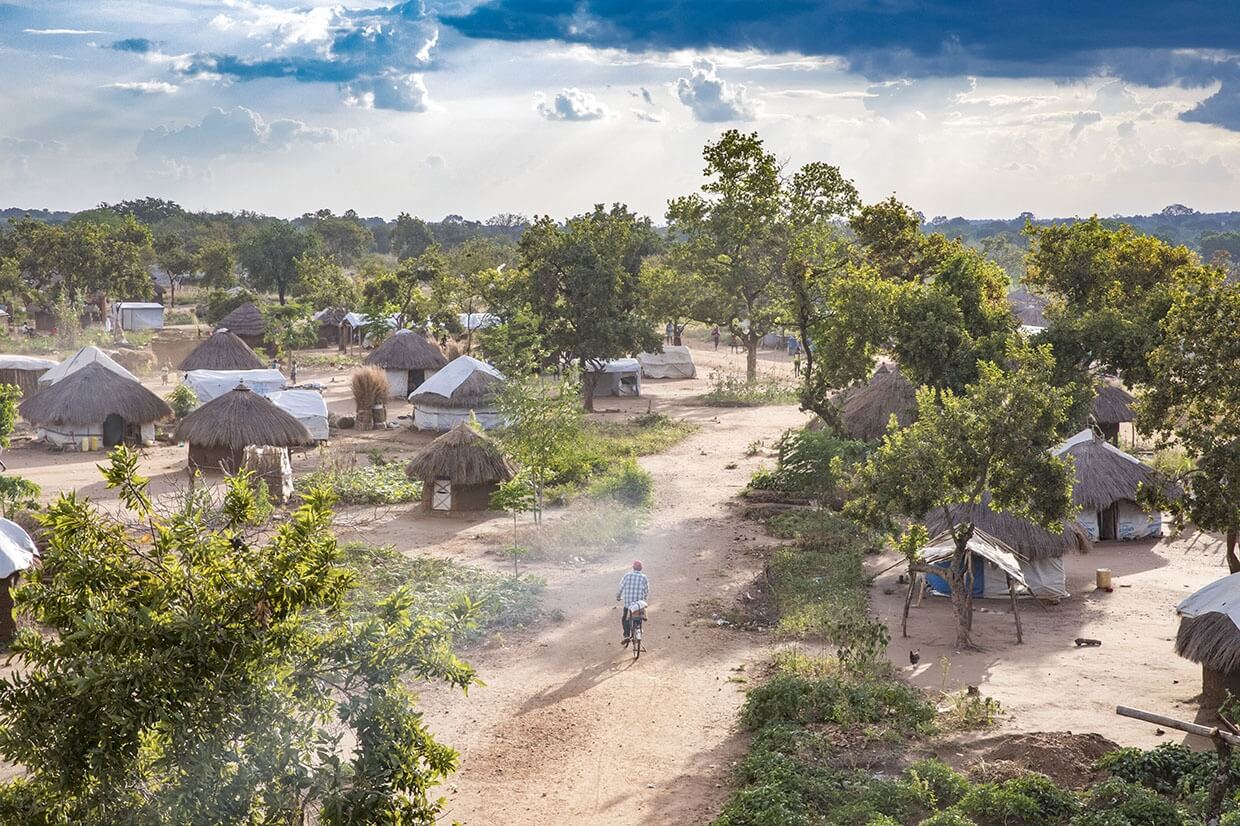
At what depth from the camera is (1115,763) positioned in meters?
12.1

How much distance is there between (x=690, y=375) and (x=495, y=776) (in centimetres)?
3998

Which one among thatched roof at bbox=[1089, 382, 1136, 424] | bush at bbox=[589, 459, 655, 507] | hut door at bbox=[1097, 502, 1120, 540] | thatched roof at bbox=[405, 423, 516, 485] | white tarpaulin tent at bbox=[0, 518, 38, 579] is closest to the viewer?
white tarpaulin tent at bbox=[0, 518, 38, 579]

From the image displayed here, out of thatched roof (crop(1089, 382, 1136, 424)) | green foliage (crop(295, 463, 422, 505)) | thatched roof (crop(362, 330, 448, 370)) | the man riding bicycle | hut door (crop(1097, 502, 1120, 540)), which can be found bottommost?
hut door (crop(1097, 502, 1120, 540))

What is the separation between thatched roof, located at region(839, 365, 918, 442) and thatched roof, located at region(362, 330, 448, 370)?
737 inches

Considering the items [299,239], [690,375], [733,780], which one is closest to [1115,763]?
[733,780]

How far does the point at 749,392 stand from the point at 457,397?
1415cm

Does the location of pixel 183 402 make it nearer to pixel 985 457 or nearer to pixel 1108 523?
pixel 1108 523

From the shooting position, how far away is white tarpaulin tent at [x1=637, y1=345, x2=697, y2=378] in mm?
51219

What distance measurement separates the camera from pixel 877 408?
28.8m

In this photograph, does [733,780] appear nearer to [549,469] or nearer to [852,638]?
[852,638]

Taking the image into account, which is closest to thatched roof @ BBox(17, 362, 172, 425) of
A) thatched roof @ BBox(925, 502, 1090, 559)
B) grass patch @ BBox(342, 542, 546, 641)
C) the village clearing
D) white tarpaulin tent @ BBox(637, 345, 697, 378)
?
the village clearing

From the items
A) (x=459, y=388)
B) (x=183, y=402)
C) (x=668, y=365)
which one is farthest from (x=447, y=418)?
(x=668, y=365)

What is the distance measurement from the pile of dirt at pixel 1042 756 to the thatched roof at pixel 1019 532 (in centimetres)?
649

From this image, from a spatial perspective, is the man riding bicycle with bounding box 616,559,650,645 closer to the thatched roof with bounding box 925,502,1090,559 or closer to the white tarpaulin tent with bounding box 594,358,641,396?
the thatched roof with bounding box 925,502,1090,559
